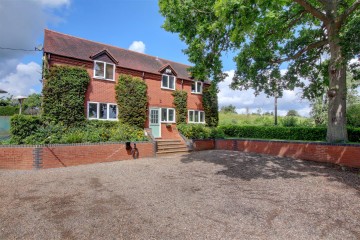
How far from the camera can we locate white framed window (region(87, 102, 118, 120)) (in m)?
15.5

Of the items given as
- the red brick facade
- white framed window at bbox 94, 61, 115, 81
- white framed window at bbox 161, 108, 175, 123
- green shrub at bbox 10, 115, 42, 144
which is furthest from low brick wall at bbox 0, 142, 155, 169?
white framed window at bbox 161, 108, 175, 123

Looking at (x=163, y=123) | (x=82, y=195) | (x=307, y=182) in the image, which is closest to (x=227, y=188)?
(x=307, y=182)

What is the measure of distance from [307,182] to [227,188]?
2965 mm

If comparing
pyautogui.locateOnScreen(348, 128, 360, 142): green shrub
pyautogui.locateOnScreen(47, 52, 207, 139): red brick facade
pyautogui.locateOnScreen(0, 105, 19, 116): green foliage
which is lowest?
pyautogui.locateOnScreen(348, 128, 360, 142): green shrub

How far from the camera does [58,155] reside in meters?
10.5

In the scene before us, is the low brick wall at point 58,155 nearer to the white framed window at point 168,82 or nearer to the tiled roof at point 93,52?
the tiled roof at point 93,52

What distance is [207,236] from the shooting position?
4.02 metres

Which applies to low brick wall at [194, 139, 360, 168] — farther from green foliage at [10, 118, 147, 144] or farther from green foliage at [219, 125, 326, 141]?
green foliage at [10, 118, 147, 144]

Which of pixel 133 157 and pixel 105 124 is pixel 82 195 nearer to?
pixel 133 157

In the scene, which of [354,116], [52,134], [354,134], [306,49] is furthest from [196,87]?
[52,134]

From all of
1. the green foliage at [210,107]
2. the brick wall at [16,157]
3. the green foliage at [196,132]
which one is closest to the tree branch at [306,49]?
the green foliage at [196,132]

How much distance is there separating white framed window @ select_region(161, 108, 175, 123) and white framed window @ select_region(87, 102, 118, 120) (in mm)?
4107

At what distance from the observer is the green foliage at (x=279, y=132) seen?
16.3 m

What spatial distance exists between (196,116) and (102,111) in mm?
9227
